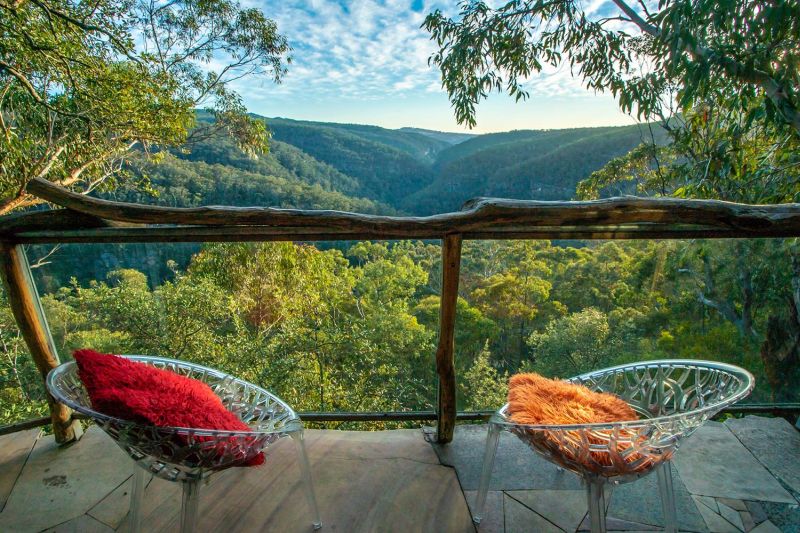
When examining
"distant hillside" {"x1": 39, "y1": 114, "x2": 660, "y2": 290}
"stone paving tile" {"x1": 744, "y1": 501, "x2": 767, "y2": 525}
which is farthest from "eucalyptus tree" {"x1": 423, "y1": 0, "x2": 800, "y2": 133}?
"stone paving tile" {"x1": 744, "y1": 501, "x2": 767, "y2": 525}

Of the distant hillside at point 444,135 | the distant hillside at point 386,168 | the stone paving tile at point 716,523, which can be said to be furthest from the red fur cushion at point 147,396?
the distant hillside at point 444,135

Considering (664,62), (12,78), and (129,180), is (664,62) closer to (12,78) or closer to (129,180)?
(12,78)

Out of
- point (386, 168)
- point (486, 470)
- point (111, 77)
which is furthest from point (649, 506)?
point (386, 168)

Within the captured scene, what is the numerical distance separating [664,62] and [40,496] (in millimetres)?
4725

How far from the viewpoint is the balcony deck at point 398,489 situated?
4.34 ft

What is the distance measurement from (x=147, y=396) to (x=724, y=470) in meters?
1.87

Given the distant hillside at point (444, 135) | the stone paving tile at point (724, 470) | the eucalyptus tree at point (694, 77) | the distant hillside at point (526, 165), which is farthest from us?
the distant hillside at point (444, 135)

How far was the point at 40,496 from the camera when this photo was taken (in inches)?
55.9

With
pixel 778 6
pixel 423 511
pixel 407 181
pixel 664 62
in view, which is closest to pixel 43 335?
pixel 423 511

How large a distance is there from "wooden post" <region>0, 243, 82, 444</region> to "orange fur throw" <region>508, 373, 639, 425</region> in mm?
1648

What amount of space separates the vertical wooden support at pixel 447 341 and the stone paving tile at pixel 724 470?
0.78 meters

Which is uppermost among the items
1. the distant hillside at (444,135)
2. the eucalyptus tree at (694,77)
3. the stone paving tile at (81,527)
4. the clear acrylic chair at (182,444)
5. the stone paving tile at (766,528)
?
the distant hillside at (444,135)

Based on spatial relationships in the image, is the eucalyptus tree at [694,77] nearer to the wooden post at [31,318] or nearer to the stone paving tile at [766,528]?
the stone paving tile at [766,528]

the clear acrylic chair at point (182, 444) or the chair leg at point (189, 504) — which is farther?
the chair leg at point (189, 504)
